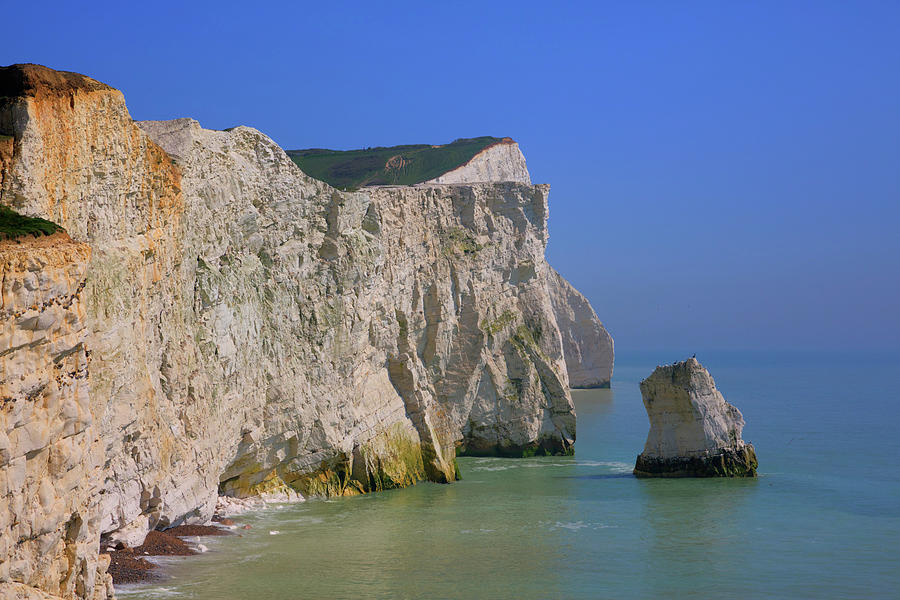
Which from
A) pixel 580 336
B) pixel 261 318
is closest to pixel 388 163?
pixel 580 336

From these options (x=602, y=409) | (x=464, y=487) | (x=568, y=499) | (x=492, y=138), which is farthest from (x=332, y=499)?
(x=492, y=138)

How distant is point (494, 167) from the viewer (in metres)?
68.7

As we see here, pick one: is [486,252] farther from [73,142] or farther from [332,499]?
[73,142]

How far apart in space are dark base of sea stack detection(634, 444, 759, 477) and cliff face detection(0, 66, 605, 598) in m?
8.36

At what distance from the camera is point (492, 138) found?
247ft

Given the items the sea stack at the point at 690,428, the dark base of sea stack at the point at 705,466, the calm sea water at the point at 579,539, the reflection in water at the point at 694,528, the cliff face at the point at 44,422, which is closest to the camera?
the cliff face at the point at 44,422

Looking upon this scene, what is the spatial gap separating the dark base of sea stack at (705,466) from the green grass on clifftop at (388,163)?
994 inches

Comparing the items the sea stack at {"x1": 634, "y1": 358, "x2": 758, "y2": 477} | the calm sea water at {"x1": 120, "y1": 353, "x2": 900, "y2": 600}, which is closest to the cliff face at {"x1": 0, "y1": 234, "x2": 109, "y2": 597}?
the calm sea water at {"x1": 120, "y1": 353, "x2": 900, "y2": 600}

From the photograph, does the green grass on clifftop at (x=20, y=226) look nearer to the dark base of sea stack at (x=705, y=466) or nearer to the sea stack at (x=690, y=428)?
the sea stack at (x=690, y=428)

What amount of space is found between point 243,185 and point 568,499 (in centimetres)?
1564

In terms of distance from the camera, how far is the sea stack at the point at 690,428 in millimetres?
39469

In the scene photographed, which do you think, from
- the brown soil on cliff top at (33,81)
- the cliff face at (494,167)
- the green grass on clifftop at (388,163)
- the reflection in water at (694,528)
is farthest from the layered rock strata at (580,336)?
the brown soil on cliff top at (33,81)

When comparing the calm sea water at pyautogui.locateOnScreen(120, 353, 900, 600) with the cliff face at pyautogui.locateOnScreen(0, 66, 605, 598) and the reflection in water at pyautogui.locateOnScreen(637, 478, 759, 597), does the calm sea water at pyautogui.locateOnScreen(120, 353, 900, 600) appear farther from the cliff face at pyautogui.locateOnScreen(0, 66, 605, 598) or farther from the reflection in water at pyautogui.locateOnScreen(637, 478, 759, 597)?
the cliff face at pyautogui.locateOnScreen(0, 66, 605, 598)

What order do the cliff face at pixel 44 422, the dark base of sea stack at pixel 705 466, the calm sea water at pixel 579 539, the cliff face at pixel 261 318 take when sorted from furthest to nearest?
1. the dark base of sea stack at pixel 705 466
2. the calm sea water at pixel 579 539
3. the cliff face at pixel 261 318
4. the cliff face at pixel 44 422
